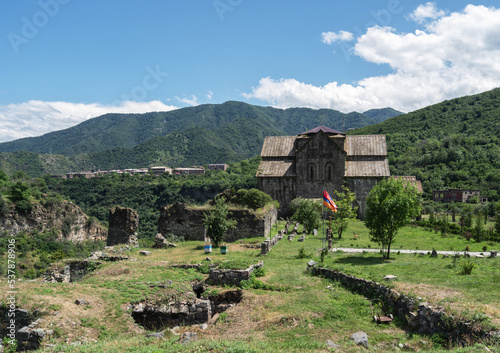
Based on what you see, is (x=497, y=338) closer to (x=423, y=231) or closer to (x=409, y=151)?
(x=423, y=231)

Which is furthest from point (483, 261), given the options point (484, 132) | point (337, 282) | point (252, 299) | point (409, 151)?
point (484, 132)

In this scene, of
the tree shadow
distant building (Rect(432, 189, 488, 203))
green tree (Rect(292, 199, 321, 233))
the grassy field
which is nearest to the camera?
the grassy field

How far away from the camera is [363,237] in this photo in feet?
86.8

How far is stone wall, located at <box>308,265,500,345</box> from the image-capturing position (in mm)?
7789

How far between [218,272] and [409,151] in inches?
3188

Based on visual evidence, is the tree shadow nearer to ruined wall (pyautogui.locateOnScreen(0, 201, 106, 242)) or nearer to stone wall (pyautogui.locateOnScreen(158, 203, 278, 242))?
stone wall (pyautogui.locateOnScreen(158, 203, 278, 242))

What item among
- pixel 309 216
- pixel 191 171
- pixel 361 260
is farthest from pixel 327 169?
pixel 191 171

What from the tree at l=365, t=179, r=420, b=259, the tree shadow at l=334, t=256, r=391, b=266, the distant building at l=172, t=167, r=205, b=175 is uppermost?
the distant building at l=172, t=167, r=205, b=175

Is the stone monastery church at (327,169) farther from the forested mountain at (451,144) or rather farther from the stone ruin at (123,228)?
the forested mountain at (451,144)

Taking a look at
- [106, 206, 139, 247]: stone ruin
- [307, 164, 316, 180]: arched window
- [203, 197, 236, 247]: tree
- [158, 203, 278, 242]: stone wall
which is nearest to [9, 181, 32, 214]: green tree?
[106, 206, 139, 247]: stone ruin

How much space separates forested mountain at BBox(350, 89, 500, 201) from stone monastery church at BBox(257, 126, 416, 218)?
107 feet

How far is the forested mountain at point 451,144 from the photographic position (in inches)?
2746

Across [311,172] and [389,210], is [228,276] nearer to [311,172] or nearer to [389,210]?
[389,210]

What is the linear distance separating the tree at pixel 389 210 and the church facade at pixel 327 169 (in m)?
21.1
